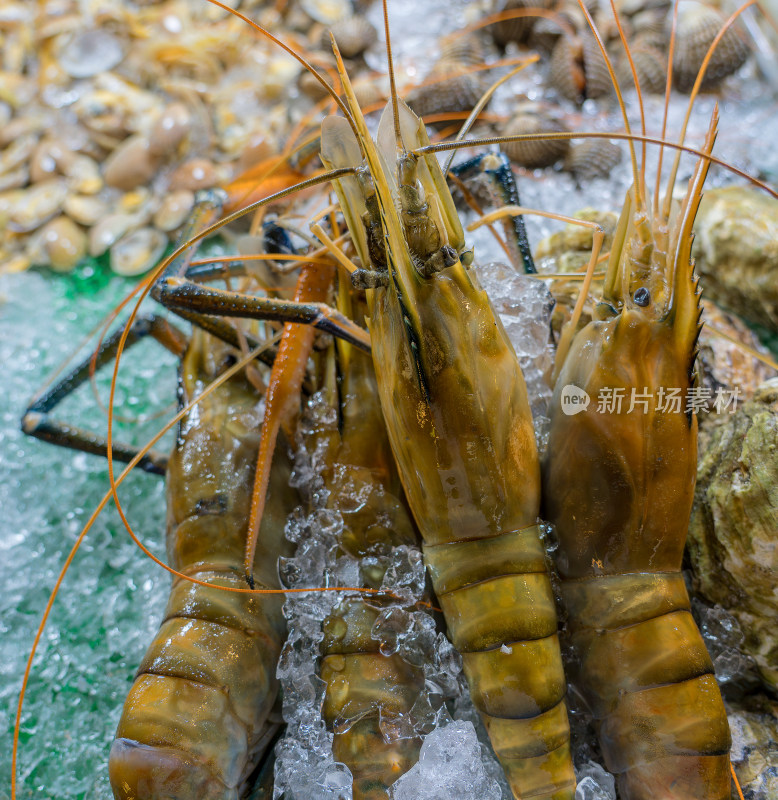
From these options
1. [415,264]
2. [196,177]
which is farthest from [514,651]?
[196,177]

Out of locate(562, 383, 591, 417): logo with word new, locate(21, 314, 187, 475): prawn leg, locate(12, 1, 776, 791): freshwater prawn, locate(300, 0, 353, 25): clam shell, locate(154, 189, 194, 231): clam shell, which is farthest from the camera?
locate(300, 0, 353, 25): clam shell

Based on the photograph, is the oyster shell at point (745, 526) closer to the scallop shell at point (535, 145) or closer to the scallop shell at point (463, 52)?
the scallop shell at point (535, 145)

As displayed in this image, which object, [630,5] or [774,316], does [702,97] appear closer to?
[630,5]

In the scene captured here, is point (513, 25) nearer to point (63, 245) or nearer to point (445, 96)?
point (445, 96)

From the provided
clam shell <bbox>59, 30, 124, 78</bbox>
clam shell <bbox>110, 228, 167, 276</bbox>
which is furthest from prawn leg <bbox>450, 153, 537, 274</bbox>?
clam shell <bbox>59, 30, 124, 78</bbox>

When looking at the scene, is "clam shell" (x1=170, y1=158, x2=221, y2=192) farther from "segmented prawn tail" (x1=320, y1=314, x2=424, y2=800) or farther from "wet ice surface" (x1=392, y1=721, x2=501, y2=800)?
"wet ice surface" (x1=392, y1=721, x2=501, y2=800)

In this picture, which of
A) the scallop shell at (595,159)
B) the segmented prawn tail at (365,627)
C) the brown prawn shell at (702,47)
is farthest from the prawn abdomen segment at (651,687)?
the brown prawn shell at (702,47)

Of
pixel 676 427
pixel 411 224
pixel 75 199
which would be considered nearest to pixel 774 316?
pixel 676 427
